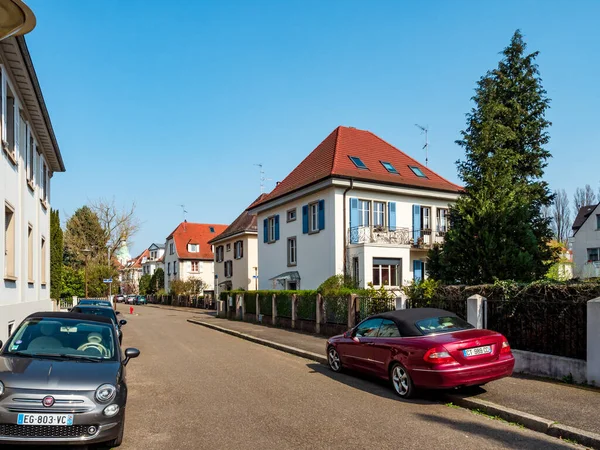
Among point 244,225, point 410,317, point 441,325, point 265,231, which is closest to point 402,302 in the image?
point 410,317

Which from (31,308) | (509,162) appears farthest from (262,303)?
(509,162)

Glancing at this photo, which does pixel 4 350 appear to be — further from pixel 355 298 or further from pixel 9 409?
pixel 355 298

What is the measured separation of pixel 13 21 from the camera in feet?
24.6

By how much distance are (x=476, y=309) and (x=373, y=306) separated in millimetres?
5603

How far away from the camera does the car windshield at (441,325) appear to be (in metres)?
8.98

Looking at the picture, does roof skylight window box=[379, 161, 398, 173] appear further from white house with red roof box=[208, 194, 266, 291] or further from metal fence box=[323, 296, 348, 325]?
white house with red roof box=[208, 194, 266, 291]

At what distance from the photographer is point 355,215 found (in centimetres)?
2725

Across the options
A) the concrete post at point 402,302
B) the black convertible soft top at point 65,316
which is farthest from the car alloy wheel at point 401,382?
the concrete post at point 402,302

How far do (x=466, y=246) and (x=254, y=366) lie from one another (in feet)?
26.2

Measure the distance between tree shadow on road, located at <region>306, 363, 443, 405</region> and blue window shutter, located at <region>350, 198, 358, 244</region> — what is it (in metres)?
14.8

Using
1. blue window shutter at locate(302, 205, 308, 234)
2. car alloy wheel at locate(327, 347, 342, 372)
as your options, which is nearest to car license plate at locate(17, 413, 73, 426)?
car alloy wheel at locate(327, 347, 342, 372)

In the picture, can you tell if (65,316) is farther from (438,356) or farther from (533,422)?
(533,422)

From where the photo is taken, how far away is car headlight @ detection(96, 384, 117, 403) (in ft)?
18.4

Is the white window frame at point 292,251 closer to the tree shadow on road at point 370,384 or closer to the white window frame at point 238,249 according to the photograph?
the white window frame at point 238,249
